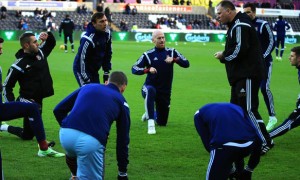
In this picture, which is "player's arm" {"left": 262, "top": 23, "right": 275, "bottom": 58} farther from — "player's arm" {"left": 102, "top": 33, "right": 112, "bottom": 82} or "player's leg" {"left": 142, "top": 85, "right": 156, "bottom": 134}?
"player's arm" {"left": 102, "top": 33, "right": 112, "bottom": 82}

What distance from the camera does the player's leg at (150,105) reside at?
455 inches

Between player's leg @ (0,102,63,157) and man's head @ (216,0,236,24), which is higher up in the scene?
man's head @ (216,0,236,24)

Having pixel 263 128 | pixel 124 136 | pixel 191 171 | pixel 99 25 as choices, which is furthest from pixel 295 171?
pixel 99 25

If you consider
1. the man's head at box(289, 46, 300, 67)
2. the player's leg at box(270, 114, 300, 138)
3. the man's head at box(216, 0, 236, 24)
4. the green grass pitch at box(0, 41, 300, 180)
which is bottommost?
the green grass pitch at box(0, 41, 300, 180)

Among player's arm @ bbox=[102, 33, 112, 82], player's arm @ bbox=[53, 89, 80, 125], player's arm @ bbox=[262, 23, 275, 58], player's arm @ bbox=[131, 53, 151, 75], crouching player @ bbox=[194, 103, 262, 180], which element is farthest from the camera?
player's arm @ bbox=[131, 53, 151, 75]

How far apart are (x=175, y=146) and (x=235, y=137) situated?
13.2 feet

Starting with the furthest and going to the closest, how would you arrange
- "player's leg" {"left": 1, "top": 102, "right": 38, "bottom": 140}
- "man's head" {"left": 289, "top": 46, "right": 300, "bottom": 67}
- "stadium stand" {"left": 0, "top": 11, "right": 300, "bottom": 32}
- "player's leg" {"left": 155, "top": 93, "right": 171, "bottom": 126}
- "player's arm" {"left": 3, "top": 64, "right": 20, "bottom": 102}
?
"stadium stand" {"left": 0, "top": 11, "right": 300, "bottom": 32} → "player's leg" {"left": 155, "top": 93, "right": 171, "bottom": 126} → "player's arm" {"left": 3, "top": 64, "right": 20, "bottom": 102} → "man's head" {"left": 289, "top": 46, "right": 300, "bottom": 67} → "player's leg" {"left": 1, "top": 102, "right": 38, "bottom": 140}

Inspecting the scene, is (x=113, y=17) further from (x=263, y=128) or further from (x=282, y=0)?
(x=263, y=128)

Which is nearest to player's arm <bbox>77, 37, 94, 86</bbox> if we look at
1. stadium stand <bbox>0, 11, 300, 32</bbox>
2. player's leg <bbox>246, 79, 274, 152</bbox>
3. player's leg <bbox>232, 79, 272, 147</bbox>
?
player's leg <bbox>232, 79, 272, 147</bbox>

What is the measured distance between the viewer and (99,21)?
10.5 m

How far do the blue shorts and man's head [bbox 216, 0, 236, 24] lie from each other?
11.7ft

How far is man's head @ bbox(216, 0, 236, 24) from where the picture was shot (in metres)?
8.95

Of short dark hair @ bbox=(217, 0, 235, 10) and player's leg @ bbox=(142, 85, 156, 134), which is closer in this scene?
short dark hair @ bbox=(217, 0, 235, 10)

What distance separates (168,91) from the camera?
12570 mm
